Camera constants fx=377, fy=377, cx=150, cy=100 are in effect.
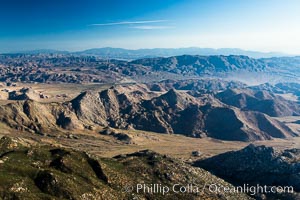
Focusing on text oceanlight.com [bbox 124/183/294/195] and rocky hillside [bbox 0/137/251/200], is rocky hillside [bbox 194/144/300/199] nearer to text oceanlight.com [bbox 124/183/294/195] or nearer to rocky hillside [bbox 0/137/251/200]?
text oceanlight.com [bbox 124/183/294/195]

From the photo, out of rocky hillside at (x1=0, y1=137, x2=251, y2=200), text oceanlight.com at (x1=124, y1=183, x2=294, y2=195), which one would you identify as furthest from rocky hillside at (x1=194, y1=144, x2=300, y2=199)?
rocky hillside at (x1=0, y1=137, x2=251, y2=200)

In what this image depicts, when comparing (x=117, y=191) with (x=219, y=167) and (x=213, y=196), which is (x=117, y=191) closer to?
(x=213, y=196)

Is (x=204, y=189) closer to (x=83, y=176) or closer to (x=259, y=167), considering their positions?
(x=83, y=176)

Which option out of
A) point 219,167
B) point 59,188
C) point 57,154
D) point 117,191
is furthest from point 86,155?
point 219,167

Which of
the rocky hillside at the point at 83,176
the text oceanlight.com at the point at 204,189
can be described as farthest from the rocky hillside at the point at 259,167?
the rocky hillside at the point at 83,176

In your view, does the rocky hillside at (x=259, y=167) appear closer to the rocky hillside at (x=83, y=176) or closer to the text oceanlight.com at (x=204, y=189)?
the text oceanlight.com at (x=204, y=189)
